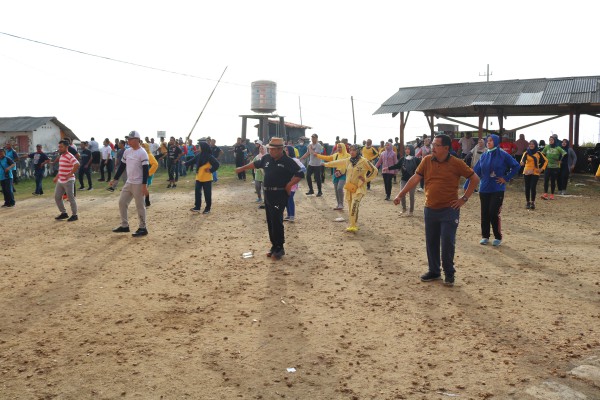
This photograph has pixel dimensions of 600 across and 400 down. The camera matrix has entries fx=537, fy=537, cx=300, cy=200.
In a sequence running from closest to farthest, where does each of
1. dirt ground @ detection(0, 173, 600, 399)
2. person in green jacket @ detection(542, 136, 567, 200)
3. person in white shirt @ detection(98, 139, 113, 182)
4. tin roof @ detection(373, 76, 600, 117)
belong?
dirt ground @ detection(0, 173, 600, 399) → person in green jacket @ detection(542, 136, 567, 200) → tin roof @ detection(373, 76, 600, 117) → person in white shirt @ detection(98, 139, 113, 182)

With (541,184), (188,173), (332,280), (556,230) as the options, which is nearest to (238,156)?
(188,173)

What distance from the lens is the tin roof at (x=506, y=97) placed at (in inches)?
868

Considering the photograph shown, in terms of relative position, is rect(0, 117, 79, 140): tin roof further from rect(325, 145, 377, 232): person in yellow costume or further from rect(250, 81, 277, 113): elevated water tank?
rect(325, 145, 377, 232): person in yellow costume

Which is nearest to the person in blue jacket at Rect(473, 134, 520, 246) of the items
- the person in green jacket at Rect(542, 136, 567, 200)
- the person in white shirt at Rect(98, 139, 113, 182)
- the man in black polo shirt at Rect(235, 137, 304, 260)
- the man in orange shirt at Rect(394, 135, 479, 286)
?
the man in orange shirt at Rect(394, 135, 479, 286)

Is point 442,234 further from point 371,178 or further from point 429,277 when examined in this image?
point 371,178

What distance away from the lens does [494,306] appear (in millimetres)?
6195

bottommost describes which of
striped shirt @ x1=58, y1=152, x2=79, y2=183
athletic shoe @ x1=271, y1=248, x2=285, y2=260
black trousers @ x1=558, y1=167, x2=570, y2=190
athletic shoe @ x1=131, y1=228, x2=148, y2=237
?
athletic shoe @ x1=271, y1=248, x2=285, y2=260

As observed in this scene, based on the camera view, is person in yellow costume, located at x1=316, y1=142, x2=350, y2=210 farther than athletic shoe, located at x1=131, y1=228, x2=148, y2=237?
Yes

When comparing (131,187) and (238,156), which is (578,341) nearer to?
(131,187)

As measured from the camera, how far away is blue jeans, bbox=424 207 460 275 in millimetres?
7020

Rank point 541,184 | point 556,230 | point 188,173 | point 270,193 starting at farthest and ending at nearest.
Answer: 1. point 188,173
2. point 541,184
3. point 556,230
4. point 270,193

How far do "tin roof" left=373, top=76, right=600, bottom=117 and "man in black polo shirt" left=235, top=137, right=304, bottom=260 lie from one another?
657 inches

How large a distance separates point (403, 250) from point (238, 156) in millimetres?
15198

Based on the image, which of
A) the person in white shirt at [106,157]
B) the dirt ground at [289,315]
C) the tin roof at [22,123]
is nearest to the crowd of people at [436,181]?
the dirt ground at [289,315]
